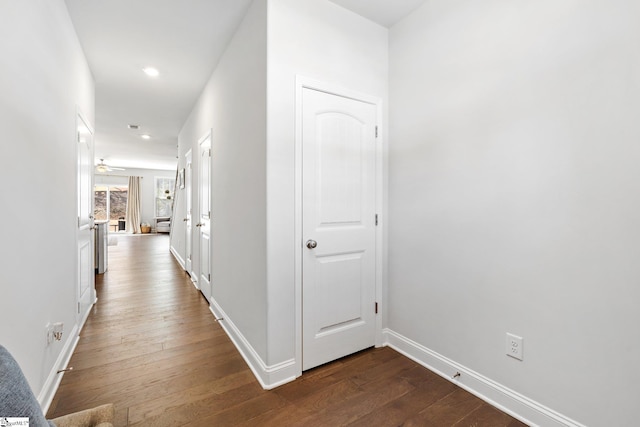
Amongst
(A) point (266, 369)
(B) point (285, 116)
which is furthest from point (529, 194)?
(A) point (266, 369)

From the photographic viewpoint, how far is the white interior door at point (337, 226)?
6.55 feet

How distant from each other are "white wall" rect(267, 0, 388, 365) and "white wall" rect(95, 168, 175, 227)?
1182 cm

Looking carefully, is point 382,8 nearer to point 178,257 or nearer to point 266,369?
point 266,369

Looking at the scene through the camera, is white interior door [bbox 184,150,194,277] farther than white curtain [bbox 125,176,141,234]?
No

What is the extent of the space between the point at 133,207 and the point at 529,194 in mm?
12980

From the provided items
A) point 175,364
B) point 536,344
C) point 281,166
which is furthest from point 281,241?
point 536,344

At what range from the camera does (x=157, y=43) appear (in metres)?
2.69

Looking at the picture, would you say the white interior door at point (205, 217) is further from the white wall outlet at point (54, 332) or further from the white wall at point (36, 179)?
the white wall outlet at point (54, 332)

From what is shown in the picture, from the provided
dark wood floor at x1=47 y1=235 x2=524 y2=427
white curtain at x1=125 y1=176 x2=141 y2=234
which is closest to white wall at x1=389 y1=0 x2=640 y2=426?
dark wood floor at x1=47 y1=235 x2=524 y2=427

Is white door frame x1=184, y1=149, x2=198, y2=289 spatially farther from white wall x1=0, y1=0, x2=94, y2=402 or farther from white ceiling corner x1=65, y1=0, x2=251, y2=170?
white wall x1=0, y1=0, x2=94, y2=402

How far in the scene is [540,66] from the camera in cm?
149

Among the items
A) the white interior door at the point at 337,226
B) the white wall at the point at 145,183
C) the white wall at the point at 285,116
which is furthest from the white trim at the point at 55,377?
the white wall at the point at 145,183

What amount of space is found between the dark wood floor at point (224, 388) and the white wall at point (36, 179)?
296 millimetres

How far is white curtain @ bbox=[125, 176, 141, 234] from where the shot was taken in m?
11.2
